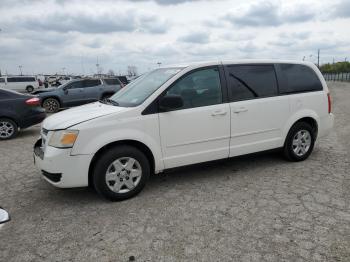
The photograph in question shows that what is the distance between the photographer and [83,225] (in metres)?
3.46

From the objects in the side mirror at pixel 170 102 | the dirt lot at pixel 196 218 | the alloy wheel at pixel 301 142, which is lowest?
the dirt lot at pixel 196 218

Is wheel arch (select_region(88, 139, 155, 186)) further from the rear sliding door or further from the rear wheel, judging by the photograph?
the rear wheel

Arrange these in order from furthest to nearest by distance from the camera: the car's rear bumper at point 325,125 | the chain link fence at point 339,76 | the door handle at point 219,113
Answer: the chain link fence at point 339,76 < the car's rear bumper at point 325,125 < the door handle at point 219,113

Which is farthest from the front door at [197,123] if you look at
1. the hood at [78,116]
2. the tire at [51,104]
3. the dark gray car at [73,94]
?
the tire at [51,104]

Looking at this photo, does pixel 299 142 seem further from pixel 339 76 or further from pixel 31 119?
pixel 339 76

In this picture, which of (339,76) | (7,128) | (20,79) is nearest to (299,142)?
(7,128)

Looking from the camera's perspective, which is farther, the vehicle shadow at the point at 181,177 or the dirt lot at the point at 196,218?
the vehicle shadow at the point at 181,177

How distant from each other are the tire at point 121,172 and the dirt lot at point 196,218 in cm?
15

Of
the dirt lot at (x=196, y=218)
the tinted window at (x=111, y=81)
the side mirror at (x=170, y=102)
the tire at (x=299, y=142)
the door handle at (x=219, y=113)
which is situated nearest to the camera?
the dirt lot at (x=196, y=218)

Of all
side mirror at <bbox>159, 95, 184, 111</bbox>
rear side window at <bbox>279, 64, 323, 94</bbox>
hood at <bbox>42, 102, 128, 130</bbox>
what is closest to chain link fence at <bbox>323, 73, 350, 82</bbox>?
rear side window at <bbox>279, 64, 323, 94</bbox>

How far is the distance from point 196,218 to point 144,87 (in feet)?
6.63

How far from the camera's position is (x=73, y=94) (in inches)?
587

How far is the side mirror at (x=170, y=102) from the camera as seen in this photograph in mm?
4012

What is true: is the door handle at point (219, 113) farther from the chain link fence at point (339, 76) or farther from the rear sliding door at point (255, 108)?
the chain link fence at point (339, 76)
